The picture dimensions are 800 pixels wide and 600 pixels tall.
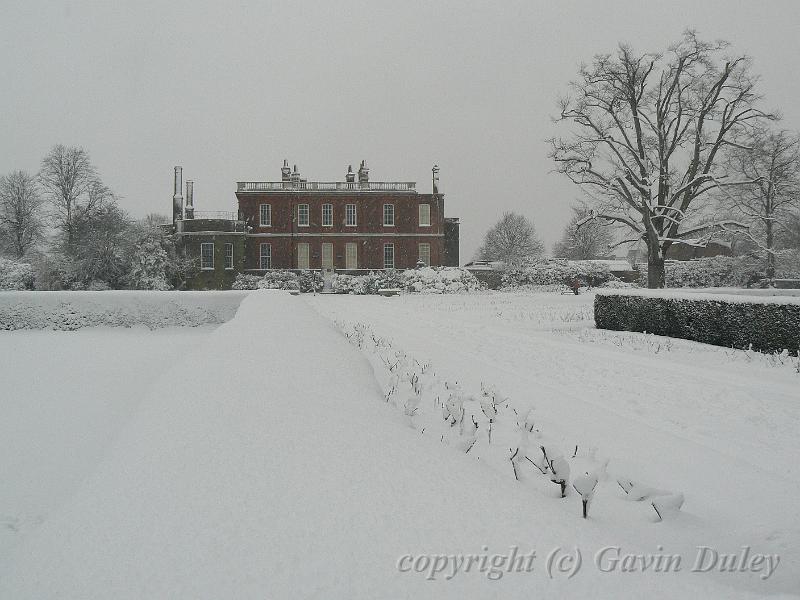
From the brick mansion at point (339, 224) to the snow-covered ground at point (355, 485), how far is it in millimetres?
35694

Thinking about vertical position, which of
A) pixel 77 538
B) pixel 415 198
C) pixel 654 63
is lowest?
pixel 77 538

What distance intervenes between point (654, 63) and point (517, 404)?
24.6m

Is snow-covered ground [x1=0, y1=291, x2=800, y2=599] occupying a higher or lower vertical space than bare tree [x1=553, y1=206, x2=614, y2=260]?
lower

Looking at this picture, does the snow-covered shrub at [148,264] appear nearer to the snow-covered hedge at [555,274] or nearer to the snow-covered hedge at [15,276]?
the snow-covered hedge at [15,276]

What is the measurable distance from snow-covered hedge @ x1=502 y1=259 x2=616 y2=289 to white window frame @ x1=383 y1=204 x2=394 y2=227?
435 inches

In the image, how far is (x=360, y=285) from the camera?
3416 cm

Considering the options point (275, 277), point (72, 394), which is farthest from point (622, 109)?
point (72, 394)

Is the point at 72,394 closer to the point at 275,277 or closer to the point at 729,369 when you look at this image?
the point at 729,369

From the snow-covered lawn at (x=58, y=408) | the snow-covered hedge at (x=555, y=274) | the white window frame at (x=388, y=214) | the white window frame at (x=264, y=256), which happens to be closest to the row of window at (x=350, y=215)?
the white window frame at (x=388, y=214)

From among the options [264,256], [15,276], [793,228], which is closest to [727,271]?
[793,228]

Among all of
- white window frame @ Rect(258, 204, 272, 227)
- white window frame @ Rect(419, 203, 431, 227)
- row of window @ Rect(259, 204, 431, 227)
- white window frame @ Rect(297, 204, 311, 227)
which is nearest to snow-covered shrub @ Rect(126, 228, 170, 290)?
white window frame @ Rect(258, 204, 272, 227)

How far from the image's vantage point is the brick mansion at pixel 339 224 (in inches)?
1652

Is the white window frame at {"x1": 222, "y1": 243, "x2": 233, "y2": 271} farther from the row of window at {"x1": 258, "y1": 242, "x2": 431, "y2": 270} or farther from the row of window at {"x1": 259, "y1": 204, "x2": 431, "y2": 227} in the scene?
the row of window at {"x1": 259, "y1": 204, "x2": 431, "y2": 227}

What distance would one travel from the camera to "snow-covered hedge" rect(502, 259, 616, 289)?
36781 mm
